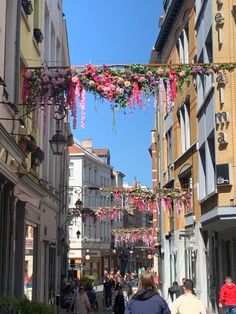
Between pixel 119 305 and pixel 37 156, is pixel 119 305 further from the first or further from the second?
pixel 37 156

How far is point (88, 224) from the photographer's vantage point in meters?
75.3

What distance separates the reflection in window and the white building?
48024 mm

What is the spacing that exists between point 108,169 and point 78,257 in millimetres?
20969

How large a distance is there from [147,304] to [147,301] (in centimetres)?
4

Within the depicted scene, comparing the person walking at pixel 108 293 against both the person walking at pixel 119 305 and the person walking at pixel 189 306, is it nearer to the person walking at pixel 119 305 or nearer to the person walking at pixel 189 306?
the person walking at pixel 119 305

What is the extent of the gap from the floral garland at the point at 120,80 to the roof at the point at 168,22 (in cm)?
1887

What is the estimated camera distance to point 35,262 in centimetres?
1825

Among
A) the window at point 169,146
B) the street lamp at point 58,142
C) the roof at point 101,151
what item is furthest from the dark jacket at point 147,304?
the roof at point 101,151

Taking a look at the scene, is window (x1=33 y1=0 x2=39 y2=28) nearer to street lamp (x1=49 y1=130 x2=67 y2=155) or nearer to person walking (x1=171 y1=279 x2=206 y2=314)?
street lamp (x1=49 y1=130 x2=67 y2=155)

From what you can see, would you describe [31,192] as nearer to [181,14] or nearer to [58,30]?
[58,30]

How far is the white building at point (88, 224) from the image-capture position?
234ft

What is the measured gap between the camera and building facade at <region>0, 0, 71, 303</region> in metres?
12.2

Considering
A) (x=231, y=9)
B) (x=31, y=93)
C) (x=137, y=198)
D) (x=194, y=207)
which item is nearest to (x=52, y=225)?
(x=137, y=198)

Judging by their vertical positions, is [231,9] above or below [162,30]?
below
